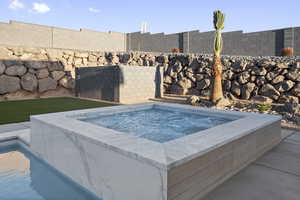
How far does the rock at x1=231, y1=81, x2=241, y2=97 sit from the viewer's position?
36.5ft

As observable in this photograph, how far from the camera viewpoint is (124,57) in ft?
54.4

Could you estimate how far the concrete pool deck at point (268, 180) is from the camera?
239 centimetres

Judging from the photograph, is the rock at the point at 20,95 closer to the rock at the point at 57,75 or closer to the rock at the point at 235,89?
the rock at the point at 57,75

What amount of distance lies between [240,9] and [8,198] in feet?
35.1

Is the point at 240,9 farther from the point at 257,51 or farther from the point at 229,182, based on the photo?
the point at 229,182

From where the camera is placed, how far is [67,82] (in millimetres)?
13945

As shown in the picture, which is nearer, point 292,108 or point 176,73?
point 292,108

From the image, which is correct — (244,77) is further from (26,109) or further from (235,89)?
(26,109)

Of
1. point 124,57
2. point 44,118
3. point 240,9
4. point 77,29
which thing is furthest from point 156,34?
point 44,118

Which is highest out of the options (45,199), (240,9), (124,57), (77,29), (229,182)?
(77,29)

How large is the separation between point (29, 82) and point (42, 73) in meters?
1.04

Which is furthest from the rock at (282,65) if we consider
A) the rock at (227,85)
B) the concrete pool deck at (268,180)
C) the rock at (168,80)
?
the concrete pool deck at (268,180)

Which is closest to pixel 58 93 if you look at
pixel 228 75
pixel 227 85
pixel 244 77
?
pixel 227 85

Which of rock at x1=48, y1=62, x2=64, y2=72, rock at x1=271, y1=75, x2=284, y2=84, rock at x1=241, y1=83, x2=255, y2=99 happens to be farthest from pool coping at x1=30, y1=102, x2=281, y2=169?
rock at x1=48, y1=62, x2=64, y2=72
